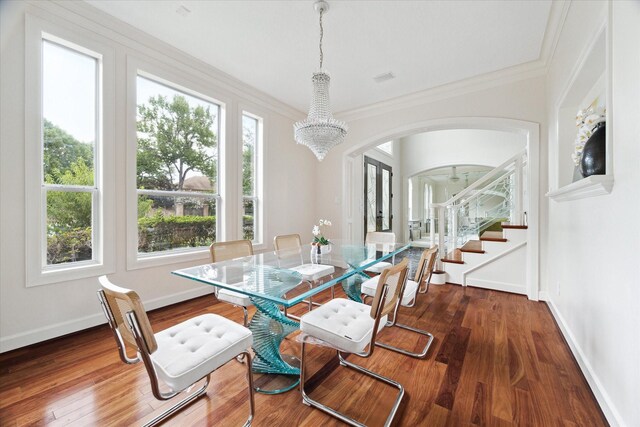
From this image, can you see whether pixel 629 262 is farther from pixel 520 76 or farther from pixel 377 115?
pixel 377 115

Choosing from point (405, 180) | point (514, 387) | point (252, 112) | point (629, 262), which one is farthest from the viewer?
point (405, 180)

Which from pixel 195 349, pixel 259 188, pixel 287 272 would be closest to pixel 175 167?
pixel 259 188

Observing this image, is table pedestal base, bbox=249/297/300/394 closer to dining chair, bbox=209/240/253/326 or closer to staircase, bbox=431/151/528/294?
dining chair, bbox=209/240/253/326

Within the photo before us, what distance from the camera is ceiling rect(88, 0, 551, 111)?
98.3 inches

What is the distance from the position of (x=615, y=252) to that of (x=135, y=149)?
3.96 meters

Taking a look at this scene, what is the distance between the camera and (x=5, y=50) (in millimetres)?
Answer: 2098

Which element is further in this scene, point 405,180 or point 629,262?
point 405,180

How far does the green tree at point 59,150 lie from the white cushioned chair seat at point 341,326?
262cm

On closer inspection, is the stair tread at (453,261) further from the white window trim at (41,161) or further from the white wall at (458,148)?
the white window trim at (41,161)

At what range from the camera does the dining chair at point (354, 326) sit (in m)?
1.48

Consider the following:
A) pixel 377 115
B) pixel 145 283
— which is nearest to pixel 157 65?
pixel 145 283

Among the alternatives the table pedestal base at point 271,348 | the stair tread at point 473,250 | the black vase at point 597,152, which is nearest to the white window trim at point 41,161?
the table pedestal base at point 271,348

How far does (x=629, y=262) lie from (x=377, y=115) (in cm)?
396

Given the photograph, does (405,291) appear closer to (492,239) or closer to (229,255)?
(229,255)
